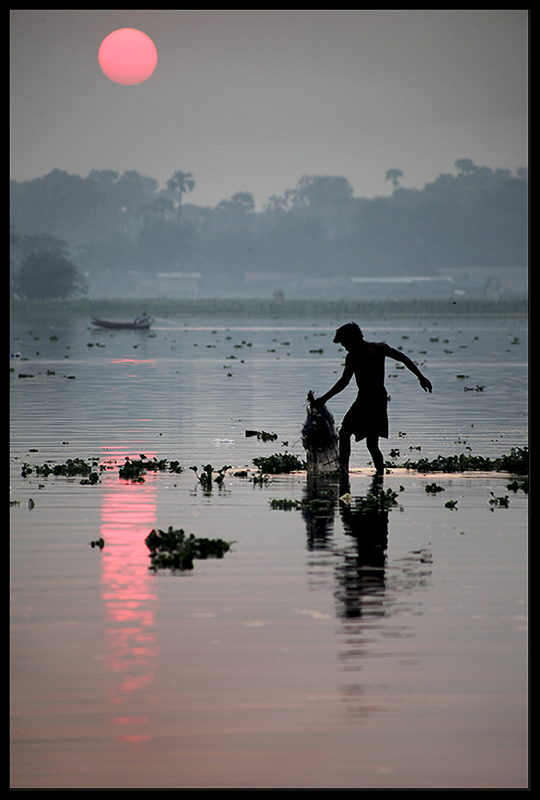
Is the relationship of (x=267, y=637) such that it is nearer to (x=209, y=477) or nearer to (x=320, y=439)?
(x=209, y=477)

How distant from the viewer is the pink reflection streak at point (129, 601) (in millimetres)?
7258

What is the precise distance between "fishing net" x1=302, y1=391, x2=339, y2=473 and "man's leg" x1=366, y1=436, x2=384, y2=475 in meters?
0.69

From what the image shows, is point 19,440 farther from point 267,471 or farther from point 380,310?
point 380,310

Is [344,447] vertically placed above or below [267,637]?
above

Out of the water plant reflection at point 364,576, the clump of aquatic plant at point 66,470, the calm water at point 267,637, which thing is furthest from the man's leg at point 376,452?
the clump of aquatic plant at point 66,470

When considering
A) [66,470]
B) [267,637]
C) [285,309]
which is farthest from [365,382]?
[285,309]

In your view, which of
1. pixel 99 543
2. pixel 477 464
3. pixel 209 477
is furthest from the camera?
pixel 477 464

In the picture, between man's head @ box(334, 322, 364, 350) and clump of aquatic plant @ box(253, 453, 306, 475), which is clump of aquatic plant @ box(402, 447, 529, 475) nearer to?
clump of aquatic plant @ box(253, 453, 306, 475)

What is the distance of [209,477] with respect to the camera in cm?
1517

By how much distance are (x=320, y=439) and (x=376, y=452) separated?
0.89 m

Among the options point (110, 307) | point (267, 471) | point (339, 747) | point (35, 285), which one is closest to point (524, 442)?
point (267, 471)

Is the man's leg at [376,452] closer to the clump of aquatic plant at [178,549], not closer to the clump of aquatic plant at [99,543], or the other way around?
the clump of aquatic plant at [178,549]

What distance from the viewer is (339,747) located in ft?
21.3

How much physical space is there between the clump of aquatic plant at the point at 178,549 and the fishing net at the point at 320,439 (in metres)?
4.76
